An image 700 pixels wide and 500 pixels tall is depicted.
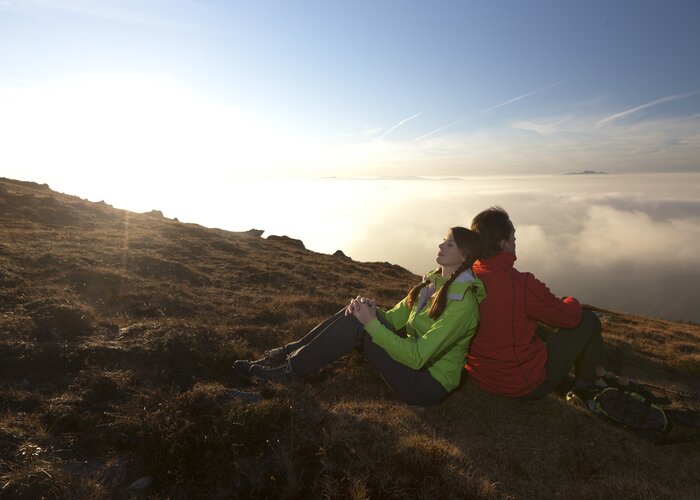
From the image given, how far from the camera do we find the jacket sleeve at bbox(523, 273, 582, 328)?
5539 mm

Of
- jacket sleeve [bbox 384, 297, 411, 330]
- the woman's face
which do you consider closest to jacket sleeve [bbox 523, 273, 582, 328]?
the woman's face

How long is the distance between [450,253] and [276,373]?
3616 millimetres

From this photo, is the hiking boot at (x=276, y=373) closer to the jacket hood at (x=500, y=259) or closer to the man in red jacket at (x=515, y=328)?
the man in red jacket at (x=515, y=328)

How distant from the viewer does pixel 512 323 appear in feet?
18.4

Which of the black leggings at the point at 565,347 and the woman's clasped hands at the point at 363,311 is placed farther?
the black leggings at the point at 565,347

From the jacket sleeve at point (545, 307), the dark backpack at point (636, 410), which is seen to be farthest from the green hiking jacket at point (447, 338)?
the dark backpack at point (636, 410)

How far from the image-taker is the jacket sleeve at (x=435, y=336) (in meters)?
5.19

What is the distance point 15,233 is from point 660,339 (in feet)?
91.5

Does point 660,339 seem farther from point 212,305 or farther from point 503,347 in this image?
point 212,305

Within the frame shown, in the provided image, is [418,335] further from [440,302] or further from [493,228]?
[493,228]

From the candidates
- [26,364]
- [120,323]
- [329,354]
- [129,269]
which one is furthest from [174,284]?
[329,354]

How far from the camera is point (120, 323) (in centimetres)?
962

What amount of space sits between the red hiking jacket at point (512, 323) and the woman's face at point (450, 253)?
39 centimetres

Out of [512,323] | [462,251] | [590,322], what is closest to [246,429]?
[462,251]
